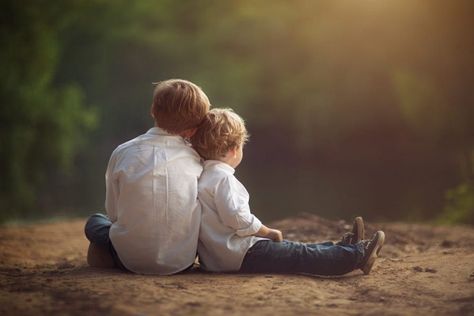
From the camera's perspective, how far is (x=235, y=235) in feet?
13.4

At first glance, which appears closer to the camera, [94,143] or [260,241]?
[260,241]

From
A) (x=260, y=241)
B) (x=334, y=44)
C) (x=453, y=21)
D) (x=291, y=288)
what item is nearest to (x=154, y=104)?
(x=260, y=241)

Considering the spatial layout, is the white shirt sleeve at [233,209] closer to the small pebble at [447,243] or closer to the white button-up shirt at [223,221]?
the white button-up shirt at [223,221]

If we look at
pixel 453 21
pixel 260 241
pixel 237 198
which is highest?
pixel 453 21

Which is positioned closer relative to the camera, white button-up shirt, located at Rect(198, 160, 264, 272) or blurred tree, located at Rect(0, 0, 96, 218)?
white button-up shirt, located at Rect(198, 160, 264, 272)

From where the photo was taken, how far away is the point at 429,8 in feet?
37.2

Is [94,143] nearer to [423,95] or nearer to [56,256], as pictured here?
[423,95]

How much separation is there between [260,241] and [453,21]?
786 centimetres

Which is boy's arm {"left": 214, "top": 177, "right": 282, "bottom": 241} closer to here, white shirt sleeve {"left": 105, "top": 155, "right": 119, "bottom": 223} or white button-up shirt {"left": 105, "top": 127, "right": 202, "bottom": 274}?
white button-up shirt {"left": 105, "top": 127, "right": 202, "bottom": 274}

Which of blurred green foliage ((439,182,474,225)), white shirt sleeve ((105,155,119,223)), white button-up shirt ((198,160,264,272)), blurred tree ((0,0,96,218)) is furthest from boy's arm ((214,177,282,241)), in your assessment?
blurred tree ((0,0,96,218))

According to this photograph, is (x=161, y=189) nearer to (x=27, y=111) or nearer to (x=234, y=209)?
(x=234, y=209)

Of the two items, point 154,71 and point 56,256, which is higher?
point 154,71

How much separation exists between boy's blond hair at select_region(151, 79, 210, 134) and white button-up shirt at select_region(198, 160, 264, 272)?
260mm

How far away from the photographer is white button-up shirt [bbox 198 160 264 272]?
392 centimetres
